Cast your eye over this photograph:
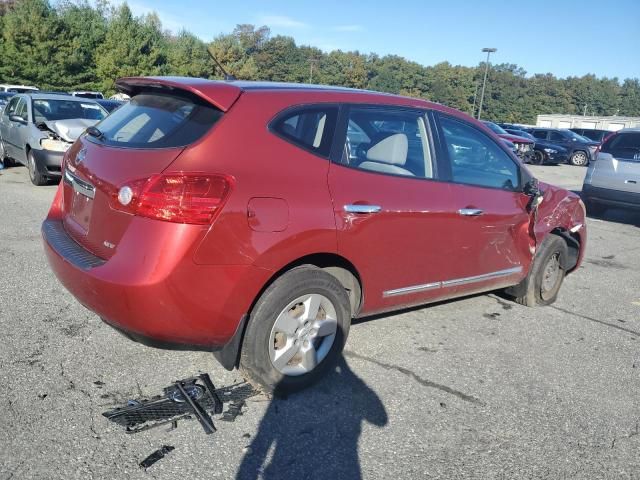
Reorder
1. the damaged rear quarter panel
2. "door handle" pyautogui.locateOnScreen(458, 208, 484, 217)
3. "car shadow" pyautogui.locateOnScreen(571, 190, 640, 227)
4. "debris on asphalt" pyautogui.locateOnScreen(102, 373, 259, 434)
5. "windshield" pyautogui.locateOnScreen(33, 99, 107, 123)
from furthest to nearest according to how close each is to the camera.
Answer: "car shadow" pyautogui.locateOnScreen(571, 190, 640, 227) → "windshield" pyautogui.locateOnScreen(33, 99, 107, 123) → the damaged rear quarter panel → "door handle" pyautogui.locateOnScreen(458, 208, 484, 217) → "debris on asphalt" pyautogui.locateOnScreen(102, 373, 259, 434)

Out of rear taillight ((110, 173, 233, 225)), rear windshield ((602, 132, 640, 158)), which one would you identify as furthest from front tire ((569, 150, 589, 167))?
rear taillight ((110, 173, 233, 225))

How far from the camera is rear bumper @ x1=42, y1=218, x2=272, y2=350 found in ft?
8.71

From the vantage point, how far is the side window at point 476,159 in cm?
405

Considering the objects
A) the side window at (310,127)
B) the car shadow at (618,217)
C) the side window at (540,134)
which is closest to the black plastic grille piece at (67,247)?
the side window at (310,127)

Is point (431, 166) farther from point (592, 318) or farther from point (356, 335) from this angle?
point (592, 318)

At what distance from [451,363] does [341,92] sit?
198cm

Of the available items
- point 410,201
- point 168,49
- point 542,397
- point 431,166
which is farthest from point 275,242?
point 168,49

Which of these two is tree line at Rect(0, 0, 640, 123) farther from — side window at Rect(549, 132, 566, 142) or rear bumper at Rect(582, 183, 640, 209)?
side window at Rect(549, 132, 566, 142)

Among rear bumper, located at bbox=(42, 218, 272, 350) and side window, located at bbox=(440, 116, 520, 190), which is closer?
rear bumper, located at bbox=(42, 218, 272, 350)

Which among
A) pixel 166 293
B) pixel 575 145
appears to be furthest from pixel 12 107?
pixel 575 145

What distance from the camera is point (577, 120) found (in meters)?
83.2

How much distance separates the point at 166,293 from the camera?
2.66 metres

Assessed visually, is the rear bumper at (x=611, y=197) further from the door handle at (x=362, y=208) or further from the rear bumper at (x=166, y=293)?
the rear bumper at (x=166, y=293)

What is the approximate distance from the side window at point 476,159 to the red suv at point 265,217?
1.0 inches
